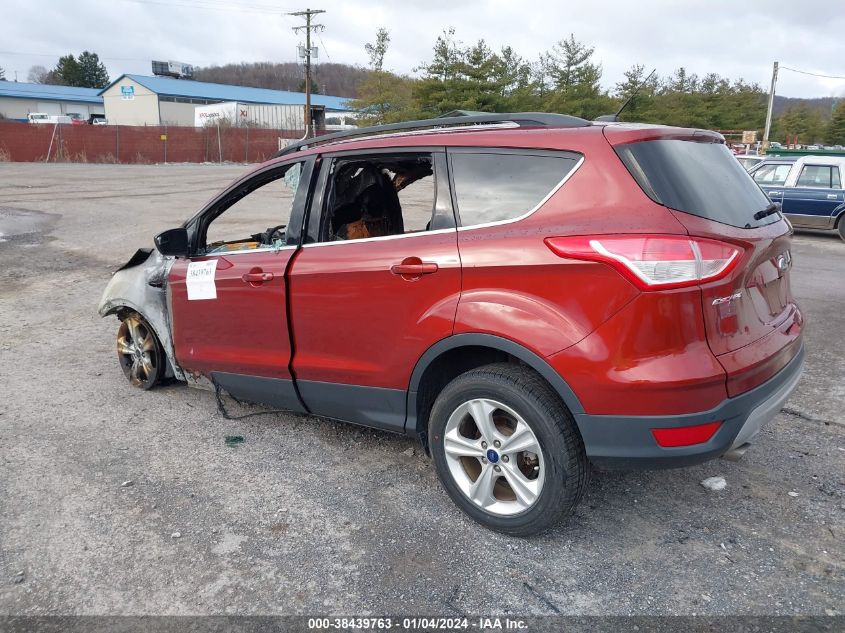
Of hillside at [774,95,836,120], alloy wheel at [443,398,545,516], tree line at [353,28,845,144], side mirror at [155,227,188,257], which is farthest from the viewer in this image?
hillside at [774,95,836,120]

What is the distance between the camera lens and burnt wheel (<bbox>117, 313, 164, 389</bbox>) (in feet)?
15.4

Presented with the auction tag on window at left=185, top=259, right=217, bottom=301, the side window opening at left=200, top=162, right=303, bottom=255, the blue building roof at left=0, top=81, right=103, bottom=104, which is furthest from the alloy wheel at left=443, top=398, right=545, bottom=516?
the blue building roof at left=0, top=81, right=103, bottom=104

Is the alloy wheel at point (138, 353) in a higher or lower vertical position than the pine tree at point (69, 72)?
lower

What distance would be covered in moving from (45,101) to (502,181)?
91.5m

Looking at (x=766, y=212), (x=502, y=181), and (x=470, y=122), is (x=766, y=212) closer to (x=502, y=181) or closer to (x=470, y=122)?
(x=502, y=181)

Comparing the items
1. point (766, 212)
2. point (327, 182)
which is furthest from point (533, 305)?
point (327, 182)

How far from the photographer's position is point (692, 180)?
2686 millimetres

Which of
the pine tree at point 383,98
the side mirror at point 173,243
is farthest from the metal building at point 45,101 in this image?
the side mirror at point 173,243

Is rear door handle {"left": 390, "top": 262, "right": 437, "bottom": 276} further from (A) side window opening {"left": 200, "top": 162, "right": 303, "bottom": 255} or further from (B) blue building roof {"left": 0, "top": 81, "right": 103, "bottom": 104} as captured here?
(B) blue building roof {"left": 0, "top": 81, "right": 103, "bottom": 104}

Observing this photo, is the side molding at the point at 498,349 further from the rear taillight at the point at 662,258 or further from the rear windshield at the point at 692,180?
the rear windshield at the point at 692,180

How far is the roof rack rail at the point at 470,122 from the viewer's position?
2.95 m

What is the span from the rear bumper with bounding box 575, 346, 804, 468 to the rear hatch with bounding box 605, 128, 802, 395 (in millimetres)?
89

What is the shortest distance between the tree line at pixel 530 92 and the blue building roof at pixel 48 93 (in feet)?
172

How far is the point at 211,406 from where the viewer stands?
458 cm
